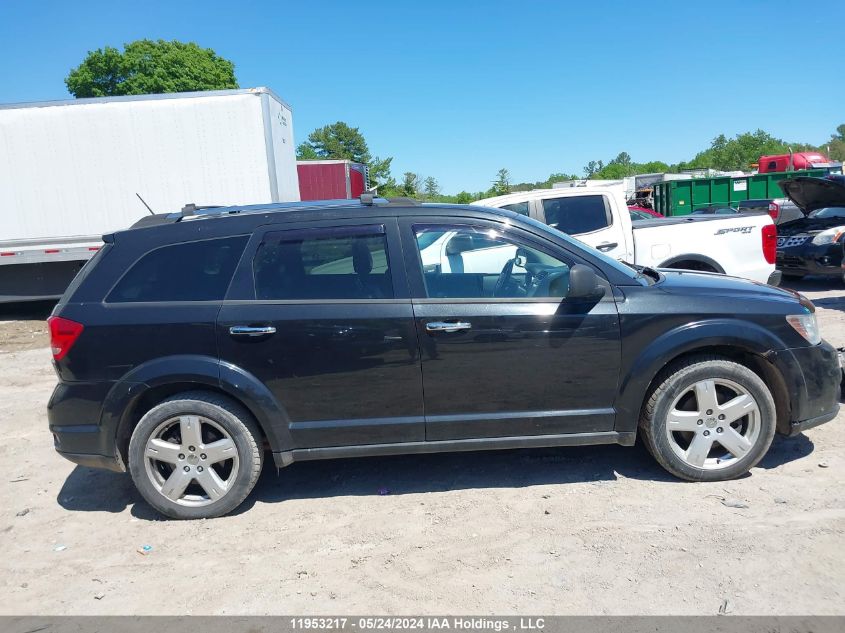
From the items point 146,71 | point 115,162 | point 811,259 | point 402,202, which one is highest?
point 146,71

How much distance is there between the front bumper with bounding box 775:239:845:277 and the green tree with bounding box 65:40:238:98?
3680 centimetres

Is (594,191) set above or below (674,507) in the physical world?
above

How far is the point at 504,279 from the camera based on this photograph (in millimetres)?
3977

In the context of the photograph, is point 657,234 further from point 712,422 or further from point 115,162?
point 115,162

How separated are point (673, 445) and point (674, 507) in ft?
1.24

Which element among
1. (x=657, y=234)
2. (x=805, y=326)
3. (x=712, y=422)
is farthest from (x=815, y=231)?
(x=712, y=422)

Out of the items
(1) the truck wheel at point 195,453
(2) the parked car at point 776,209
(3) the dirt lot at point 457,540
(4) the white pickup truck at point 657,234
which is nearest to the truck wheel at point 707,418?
(3) the dirt lot at point 457,540

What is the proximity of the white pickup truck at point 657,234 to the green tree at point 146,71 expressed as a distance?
37006 millimetres

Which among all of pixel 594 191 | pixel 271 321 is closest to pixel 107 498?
pixel 271 321

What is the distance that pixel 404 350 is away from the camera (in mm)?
3625

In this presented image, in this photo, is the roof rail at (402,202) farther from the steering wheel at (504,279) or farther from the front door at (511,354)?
the steering wheel at (504,279)

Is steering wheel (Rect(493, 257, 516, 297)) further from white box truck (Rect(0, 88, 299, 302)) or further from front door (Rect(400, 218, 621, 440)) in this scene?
white box truck (Rect(0, 88, 299, 302))

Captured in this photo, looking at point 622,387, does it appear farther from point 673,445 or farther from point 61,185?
point 61,185

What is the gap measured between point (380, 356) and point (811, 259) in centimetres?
934
